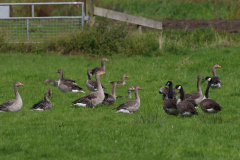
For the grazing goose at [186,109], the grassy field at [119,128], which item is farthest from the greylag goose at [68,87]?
the grazing goose at [186,109]

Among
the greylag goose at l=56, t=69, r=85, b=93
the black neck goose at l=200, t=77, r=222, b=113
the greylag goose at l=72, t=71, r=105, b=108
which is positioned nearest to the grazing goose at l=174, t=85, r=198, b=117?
the black neck goose at l=200, t=77, r=222, b=113

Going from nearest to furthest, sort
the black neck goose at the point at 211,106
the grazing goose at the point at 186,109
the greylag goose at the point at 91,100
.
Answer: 1. the grazing goose at the point at 186,109
2. the black neck goose at the point at 211,106
3. the greylag goose at the point at 91,100

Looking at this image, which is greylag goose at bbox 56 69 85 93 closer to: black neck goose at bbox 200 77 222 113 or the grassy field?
the grassy field

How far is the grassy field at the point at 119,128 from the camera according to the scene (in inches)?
344

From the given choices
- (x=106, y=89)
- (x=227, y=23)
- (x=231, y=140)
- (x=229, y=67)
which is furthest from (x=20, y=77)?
(x=227, y=23)

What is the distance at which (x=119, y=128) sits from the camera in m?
10.4

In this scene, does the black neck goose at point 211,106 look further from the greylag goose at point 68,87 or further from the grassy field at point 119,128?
the greylag goose at point 68,87

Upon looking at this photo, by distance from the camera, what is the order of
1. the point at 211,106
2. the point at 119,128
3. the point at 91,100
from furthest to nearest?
1. the point at 91,100
2. the point at 211,106
3. the point at 119,128

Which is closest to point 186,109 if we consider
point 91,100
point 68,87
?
point 91,100

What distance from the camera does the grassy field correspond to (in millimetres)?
8727

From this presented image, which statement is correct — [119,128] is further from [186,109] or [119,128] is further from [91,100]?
[91,100]

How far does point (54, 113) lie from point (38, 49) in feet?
42.6

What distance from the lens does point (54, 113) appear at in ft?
41.7

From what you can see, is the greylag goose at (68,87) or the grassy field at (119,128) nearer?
the grassy field at (119,128)
